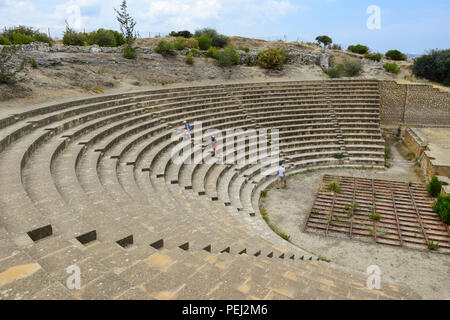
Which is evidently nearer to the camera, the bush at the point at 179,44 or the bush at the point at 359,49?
the bush at the point at 179,44

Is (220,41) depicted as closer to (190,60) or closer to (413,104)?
(190,60)

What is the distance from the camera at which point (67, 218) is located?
4207 millimetres

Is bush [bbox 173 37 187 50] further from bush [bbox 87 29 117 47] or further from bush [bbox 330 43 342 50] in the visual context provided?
bush [bbox 330 43 342 50]

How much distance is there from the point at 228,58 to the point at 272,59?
343cm

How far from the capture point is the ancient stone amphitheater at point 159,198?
2.99 m

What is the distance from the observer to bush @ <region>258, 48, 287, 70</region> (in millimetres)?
22188

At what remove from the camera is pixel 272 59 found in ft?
72.8

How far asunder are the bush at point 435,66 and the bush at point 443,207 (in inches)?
680

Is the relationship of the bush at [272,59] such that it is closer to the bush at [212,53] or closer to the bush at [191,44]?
the bush at [212,53]

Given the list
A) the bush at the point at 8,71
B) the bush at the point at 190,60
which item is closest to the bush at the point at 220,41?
the bush at the point at 190,60

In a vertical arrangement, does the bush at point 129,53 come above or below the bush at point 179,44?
below

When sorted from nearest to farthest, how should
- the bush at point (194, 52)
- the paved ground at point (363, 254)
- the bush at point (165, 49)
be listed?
the paved ground at point (363, 254) < the bush at point (165, 49) < the bush at point (194, 52)

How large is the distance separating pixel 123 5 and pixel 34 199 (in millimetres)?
19241

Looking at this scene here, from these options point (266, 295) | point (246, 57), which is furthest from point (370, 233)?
point (246, 57)
